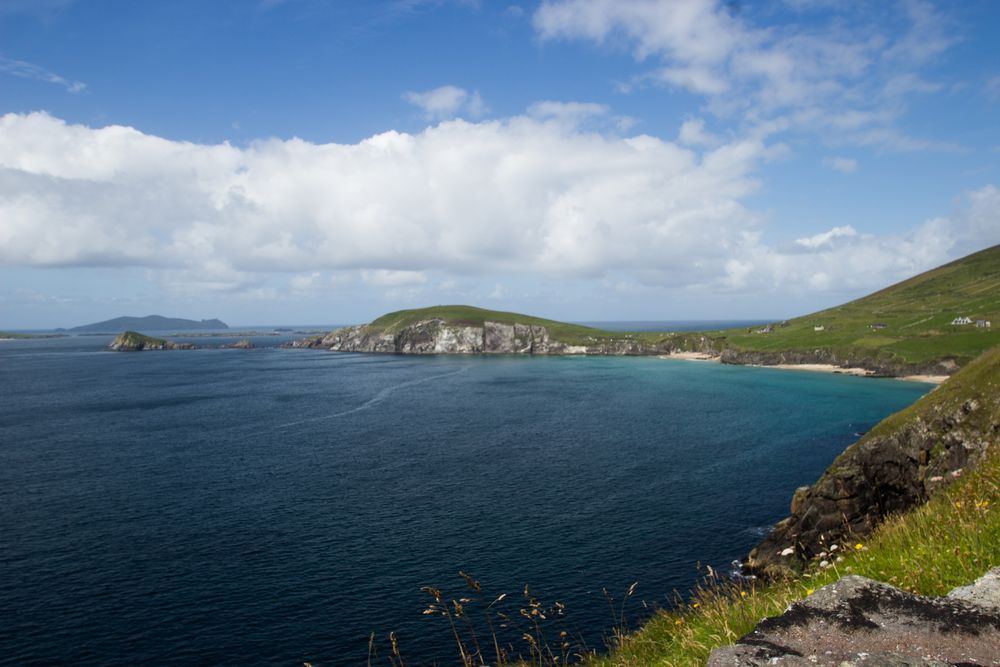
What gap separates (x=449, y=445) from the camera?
260ft

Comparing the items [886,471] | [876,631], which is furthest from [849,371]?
[876,631]

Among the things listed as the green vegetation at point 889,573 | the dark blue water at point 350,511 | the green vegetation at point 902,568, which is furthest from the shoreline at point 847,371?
the green vegetation at point 889,573

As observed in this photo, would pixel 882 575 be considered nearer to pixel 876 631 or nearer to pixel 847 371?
pixel 876 631

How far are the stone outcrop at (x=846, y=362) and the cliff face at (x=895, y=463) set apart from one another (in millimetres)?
117386

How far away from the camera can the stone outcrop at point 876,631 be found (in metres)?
5.67

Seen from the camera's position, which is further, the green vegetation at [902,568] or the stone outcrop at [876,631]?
the green vegetation at [902,568]

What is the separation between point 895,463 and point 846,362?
140346mm

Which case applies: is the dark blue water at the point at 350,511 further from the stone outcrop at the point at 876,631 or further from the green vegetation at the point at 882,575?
the stone outcrop at the point at 876,631

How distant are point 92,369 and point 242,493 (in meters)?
183

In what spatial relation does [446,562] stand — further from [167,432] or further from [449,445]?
[167,432]

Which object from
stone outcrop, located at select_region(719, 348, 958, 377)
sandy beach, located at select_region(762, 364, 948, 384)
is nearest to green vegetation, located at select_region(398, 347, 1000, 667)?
sandy beach, located at select_region(762, 364, 948, 384)

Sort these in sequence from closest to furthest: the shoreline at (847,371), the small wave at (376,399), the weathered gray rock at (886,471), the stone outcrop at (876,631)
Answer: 1. the stone outcrop at (876,631)
2. the weathered gray rock at (886,471)
3. the small wave at (376,399)
4. the shoreline at (847,371)

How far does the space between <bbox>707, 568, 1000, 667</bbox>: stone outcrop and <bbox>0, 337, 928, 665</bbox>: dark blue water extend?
29735 millimetres

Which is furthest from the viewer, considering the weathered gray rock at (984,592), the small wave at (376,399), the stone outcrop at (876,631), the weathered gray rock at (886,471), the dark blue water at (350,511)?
the small wave at (376,399)
